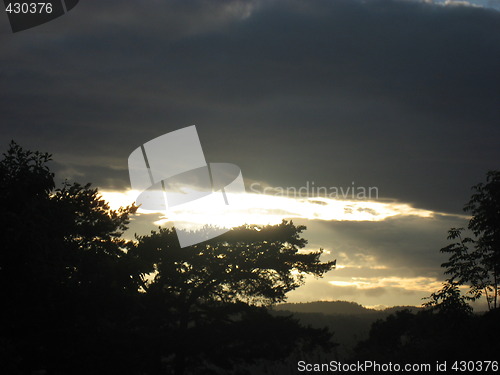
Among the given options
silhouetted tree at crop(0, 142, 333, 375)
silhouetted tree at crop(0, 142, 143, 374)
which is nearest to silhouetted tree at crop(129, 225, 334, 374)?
silhouetted tree at crop(0, 142, 333, 375)

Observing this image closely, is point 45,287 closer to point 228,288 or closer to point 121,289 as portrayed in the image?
point 121,289

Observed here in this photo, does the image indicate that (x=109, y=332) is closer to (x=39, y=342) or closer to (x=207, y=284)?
(x=39, y=342)

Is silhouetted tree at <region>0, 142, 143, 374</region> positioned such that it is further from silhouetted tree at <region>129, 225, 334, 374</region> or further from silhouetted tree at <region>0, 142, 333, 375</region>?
silhouetted tree at <region>129, 225, 334, 374</region>

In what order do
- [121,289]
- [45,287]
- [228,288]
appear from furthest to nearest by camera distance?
[228,288] → [121,289] → [45,287]

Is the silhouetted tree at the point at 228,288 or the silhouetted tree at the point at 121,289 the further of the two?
the silhouetted tree at the point at 228,288

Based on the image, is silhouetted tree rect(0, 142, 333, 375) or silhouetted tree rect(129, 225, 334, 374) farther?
silhouetted tree rect(129, 225, 334, 374)

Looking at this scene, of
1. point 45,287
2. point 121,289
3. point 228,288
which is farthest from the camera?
point 228,288

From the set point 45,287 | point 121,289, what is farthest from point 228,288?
point 45,287

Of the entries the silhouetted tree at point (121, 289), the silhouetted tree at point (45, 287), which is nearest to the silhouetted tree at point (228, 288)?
the silhouetted tree at point (121, 289)

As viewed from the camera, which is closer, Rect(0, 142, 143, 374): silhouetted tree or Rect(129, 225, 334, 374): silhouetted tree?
Rect(0, 142, 143, 374): silhouetted tree

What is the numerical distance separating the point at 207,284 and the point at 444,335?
15073 millimetres

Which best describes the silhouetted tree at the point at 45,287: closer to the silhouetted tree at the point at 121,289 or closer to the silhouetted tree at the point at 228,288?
the silhouetted tree at the point at 121,289

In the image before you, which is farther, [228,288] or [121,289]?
[228,288]

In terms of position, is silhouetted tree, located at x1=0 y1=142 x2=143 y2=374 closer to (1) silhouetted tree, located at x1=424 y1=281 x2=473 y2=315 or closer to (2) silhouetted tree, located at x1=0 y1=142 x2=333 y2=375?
(2) silhouetted tree, located at x1=0 y1=142 x2=333 y2=375
